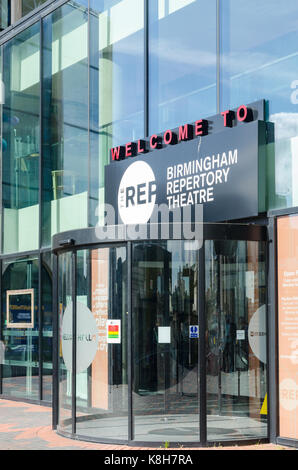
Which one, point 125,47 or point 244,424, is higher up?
point 125,47

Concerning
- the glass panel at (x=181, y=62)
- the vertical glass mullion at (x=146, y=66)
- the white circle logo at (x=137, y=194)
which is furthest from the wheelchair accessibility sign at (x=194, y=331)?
the vertical glass mullion at (x=146, y=66)

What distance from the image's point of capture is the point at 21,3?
21156mm

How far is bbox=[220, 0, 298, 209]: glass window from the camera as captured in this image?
9.58m

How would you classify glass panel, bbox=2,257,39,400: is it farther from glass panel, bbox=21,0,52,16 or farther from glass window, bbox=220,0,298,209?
glass panel, bbox=21,0,52,16

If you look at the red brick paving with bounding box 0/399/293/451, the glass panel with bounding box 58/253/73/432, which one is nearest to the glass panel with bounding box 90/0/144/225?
the glass panel with bounding box 58/253/73/432

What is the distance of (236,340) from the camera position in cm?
954

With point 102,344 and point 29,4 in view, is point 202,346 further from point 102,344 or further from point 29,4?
point 29,4

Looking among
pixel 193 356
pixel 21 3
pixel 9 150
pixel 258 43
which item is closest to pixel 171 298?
pixel 193 356

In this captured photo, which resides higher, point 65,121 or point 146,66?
point 146,66

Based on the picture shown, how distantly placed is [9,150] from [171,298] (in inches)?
301

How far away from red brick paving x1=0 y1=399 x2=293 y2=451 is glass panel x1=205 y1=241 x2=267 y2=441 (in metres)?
0.35

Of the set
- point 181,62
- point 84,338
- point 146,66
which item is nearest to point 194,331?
point 84,338

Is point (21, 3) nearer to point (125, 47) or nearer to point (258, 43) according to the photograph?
point (125, 47)

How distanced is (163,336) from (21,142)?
734 cm
